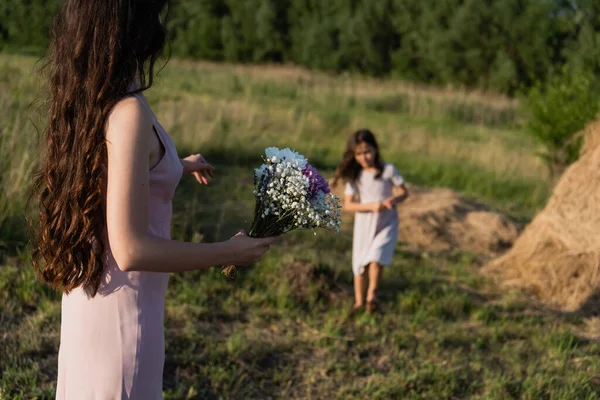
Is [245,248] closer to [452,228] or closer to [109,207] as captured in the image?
[109,207]

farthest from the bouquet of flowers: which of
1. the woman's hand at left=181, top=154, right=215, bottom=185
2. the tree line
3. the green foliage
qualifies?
the tree line

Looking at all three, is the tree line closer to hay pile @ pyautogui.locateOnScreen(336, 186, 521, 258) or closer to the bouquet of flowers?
hay pile @ pyautogui.locateOnScreen(336, 186, 521, 258)

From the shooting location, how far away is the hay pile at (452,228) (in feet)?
27.6

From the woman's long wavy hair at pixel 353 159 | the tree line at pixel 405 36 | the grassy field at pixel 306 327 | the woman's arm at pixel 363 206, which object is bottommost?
the grassy field at pixel 306 327

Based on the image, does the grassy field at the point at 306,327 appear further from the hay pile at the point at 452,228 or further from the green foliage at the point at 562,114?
the green foliage at the point at 562,114

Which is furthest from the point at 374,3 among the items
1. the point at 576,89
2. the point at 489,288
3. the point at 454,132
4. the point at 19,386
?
the point at 19,386

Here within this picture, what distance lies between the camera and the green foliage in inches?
411

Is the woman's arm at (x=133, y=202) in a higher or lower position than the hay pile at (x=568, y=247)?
higher

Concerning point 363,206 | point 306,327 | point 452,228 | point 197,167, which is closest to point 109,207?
point 197,167

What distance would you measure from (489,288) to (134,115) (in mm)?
5720

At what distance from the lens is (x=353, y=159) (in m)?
A: 6.24

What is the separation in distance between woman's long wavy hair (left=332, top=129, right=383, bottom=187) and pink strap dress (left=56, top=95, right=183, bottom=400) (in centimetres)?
400

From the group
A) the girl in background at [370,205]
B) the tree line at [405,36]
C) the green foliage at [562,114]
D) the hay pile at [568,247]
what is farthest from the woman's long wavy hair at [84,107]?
the tree line at [405,36]

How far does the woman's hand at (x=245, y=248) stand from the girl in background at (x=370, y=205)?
3.93m
